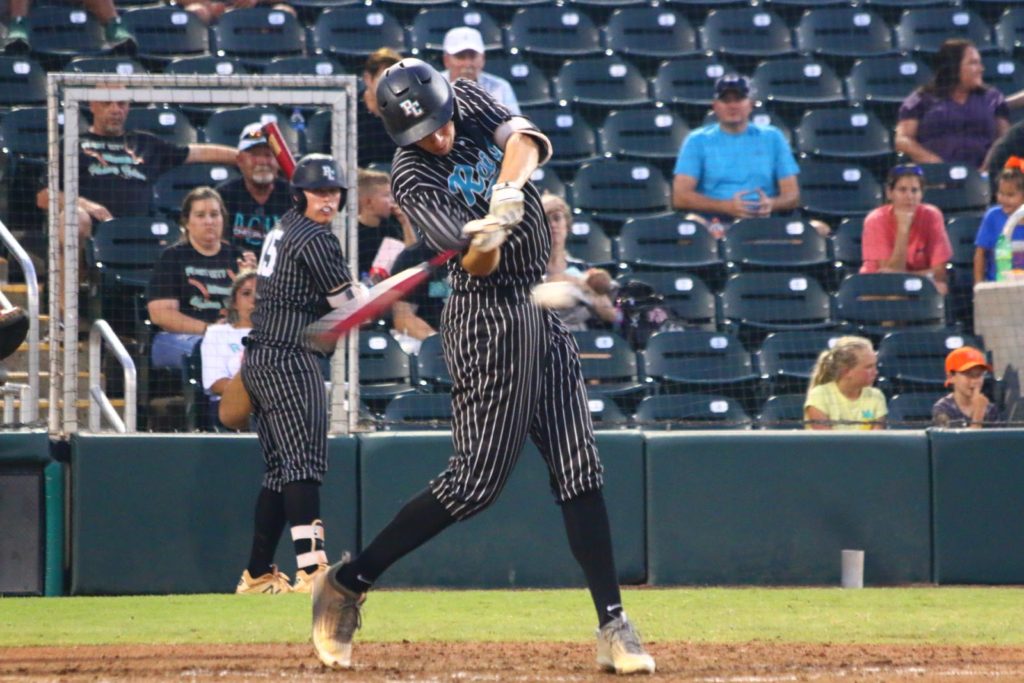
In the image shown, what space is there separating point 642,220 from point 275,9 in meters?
3.26

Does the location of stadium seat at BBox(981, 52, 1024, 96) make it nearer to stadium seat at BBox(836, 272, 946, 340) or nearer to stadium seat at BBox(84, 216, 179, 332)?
stadium seat at BBox(836, 272, 946, 340)

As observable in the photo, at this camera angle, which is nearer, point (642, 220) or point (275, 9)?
point (642, 220)

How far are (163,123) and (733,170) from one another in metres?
3.41

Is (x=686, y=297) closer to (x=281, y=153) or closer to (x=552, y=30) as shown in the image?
(x=281, y=153)

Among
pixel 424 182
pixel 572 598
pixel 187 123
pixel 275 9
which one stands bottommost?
pixel 572 598

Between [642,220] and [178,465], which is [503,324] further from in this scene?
[642,220]

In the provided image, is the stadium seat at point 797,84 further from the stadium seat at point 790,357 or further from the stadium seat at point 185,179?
the stadium seat at point 185,179

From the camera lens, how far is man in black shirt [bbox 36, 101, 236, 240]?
7008mm

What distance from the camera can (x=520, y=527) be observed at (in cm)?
682

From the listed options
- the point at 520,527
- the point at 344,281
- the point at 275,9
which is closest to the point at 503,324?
the point at 344,281

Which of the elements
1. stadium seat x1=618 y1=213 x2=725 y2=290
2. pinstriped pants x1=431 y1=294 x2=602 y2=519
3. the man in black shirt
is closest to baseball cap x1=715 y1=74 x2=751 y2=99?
stadium seat x1=618 y1=213 x2=725 y2=290

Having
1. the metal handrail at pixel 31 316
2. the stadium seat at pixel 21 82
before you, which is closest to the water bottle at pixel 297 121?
the stadium seat at pixel 21 82

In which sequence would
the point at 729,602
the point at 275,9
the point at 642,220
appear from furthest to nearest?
the point at 275,9
the point at 642,220
the point at 729,602

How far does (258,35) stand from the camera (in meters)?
10.2
